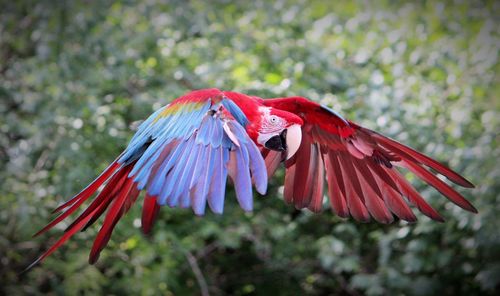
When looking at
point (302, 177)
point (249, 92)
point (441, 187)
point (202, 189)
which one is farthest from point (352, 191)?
point (249, 92)

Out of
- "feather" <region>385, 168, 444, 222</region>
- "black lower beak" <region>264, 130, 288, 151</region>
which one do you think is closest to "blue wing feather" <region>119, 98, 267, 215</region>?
"black lower beak" <region>264, 130, 288, 151</region>

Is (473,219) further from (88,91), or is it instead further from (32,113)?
(32,113)

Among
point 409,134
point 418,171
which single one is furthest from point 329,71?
point 418,171

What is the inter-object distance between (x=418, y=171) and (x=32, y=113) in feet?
6.69

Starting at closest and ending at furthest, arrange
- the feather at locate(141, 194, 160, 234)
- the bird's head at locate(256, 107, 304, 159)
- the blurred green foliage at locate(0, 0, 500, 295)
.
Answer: the bird's head at locate(256, 107, 304, 159) < the feather at locate(141, 194, 160, 234) < the blurred green foliage at locate(0, 0, 500, 295)

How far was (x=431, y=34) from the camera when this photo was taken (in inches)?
146

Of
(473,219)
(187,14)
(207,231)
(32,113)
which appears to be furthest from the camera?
(187,14)

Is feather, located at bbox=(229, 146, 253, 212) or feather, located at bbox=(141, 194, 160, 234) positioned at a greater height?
feather, located at bbox=(229, 146, 253, 212)

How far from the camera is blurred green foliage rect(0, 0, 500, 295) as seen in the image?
9.59 ft

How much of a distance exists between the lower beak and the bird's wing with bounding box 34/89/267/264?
0.16m

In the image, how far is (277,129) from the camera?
6.43 feet

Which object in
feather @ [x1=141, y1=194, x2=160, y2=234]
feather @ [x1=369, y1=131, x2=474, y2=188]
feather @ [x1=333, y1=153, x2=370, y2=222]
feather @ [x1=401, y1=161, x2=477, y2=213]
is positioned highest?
feather @ [x1=369, y1=131, x2=474, y2=188]

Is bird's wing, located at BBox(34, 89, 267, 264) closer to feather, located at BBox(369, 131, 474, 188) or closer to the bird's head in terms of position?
the bird's head

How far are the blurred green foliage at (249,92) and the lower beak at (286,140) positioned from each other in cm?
99
